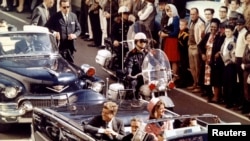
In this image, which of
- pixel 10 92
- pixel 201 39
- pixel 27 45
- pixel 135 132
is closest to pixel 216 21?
pixel 201 39

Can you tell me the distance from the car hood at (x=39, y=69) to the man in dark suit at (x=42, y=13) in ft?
1.03

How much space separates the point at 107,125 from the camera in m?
5.33

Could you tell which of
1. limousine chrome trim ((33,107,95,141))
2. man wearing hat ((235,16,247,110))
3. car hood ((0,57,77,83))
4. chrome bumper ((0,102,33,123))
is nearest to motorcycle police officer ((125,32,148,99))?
car hood ((0,57,77,83))

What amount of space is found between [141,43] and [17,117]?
3.43 ft

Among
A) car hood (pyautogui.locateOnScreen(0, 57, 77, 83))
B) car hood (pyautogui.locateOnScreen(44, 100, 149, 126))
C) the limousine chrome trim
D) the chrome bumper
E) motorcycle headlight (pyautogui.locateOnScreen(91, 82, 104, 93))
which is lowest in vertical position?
the chrome bumper

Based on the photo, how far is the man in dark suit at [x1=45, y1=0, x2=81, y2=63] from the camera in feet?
24.5

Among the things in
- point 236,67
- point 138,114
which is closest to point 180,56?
point 236,67

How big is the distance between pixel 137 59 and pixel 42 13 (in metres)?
0.95

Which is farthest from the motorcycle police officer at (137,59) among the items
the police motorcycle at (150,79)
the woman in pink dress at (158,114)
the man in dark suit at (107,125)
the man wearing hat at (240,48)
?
the woman in pink dress at (158,114)

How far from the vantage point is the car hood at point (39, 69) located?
22.6 ft

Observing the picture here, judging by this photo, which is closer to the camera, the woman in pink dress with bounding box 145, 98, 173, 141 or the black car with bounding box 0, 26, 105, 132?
the woman in pink dress with bounding box 145, 98, 173, 141

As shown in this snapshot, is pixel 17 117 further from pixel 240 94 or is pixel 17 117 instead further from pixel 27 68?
→ pixel 240 94

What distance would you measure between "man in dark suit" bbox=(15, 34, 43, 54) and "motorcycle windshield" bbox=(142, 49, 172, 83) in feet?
3.13

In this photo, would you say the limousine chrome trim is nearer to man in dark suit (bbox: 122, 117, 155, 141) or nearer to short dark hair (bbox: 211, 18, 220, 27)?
man in dark suit (bbox: 122, 117, 155, 141)
